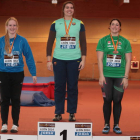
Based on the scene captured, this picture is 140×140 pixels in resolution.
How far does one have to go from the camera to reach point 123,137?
9.20 feet

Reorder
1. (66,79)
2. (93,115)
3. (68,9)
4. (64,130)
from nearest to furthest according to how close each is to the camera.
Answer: (64,130)
(68,9)
(66,79)
(93,115)

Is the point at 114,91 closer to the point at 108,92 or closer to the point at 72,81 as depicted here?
the point at 108,92

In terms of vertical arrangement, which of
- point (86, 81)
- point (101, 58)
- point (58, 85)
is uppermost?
point (101, 58)

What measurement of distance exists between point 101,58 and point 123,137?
879 millimetres

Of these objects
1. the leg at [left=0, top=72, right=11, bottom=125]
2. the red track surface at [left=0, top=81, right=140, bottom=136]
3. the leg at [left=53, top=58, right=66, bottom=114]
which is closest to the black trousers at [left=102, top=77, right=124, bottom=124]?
the red track surface at [left=0, top=81, right=140, bottom=136]

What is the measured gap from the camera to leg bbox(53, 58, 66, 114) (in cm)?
297

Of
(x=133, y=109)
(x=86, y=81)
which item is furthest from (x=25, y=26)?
(x=133, y=109)

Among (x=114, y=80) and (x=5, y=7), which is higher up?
(x=5, y=7)

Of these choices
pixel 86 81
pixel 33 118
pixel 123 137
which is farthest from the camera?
pixel 86 81

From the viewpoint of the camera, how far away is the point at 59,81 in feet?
9.87

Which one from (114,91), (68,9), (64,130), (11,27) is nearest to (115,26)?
(68,9)

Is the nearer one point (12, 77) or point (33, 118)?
point (12, 77)

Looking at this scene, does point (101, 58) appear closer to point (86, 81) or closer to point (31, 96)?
point (31, 96)

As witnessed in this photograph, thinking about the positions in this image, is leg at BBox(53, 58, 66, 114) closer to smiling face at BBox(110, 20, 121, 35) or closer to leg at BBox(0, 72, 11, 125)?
leg at BBox(0, 72, 11, 125)
